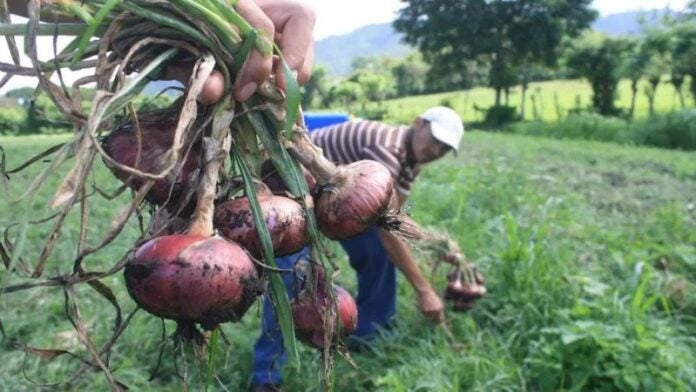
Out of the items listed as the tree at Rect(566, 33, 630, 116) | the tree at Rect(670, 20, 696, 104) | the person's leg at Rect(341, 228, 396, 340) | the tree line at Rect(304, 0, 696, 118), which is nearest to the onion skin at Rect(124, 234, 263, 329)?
the person's leg at Rect(341, 228, 396, 340)

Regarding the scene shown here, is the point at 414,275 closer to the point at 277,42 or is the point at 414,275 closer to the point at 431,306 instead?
the point at 431,306

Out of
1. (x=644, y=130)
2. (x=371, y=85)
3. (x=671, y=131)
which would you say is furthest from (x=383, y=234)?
(x=371, y=85)

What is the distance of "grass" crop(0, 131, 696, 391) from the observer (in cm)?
291

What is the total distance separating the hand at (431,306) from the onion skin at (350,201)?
94.6 inches

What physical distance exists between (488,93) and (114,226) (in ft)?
155

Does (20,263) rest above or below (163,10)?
below

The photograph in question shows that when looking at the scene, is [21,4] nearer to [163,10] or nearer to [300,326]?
[163,10]

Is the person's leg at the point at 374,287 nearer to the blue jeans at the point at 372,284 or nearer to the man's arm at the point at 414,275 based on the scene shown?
the blue jeans at the point at 372,284

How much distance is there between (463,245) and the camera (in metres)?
4.60

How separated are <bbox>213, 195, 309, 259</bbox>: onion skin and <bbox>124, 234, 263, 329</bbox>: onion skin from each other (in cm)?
5

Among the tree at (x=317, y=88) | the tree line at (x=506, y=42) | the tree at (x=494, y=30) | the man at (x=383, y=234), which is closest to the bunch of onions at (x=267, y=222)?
the man at (x=383, y=234)

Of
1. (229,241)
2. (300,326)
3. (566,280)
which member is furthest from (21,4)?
(566,280)

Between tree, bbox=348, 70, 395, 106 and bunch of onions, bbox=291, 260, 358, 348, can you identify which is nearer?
bunch of onions, bbox=291, 260, 358, 348

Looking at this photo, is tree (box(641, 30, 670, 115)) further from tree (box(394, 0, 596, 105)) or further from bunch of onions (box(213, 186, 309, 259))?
bunch of onions (box(213, 186, 309, 259))
